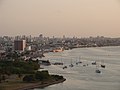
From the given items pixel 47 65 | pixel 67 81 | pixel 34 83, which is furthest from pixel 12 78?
pixel 47 65

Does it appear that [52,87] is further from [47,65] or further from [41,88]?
[47,65]

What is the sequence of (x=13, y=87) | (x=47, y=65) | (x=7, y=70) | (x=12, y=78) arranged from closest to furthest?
(x=13, y=87)
(x=12, y=78)
(x=7, y=70)
(x=47, y=65)

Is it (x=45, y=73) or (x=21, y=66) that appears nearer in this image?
(x=45, y=73)

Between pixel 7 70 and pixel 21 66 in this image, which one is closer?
pixel 7 70

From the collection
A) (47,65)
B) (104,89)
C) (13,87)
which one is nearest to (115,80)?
(104,89)

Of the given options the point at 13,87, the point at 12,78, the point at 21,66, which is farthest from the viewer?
the point at 21,66

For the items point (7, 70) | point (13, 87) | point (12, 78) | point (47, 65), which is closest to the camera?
point (13, 87)

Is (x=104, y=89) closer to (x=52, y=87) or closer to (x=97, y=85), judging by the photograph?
(x=97, y=85)

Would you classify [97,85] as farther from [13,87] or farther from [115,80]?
[13,87]

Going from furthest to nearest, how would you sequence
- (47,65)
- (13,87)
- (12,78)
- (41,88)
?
(47,65) < (12,78) < (41,88) < (13,87)
